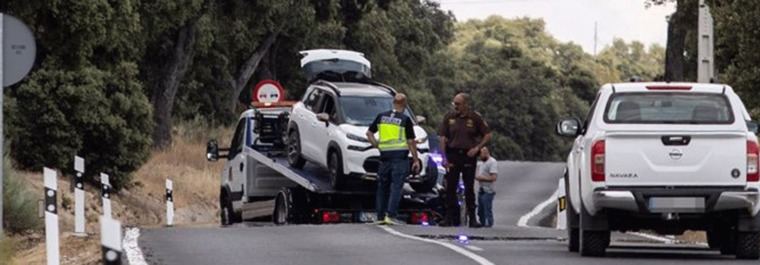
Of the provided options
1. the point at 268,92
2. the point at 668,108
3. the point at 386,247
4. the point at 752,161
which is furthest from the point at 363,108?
the point at 268,92

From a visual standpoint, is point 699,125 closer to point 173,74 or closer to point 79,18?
point 79,18

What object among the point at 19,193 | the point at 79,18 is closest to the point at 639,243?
the point at 19,193

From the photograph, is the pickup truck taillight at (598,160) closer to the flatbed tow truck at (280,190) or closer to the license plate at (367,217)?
the flatbed tow truck at (280,190)

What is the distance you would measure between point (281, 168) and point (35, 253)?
8.80m

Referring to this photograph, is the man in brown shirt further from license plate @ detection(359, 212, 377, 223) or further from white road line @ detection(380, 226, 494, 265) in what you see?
license plate @ detection(359, 212, 377, 223)

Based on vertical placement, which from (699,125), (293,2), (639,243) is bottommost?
(639,243)

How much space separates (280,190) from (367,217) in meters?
1.96

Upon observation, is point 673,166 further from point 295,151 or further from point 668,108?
point 295,151

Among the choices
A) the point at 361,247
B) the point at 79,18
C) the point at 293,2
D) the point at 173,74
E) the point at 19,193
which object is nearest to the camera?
the point at 361,247

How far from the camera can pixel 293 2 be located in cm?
5125

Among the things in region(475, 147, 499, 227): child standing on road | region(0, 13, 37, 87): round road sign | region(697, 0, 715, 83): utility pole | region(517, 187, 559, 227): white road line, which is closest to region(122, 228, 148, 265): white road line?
region(0, 13, 37, 87): round road sign

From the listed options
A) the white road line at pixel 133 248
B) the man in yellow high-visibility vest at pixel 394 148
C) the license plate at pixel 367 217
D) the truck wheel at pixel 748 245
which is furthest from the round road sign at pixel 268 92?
the truck wheel at pixel 748 245

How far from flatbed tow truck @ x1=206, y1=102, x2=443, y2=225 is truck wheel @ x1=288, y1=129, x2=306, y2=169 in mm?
135

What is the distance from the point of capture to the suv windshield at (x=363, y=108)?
27.1 meters
